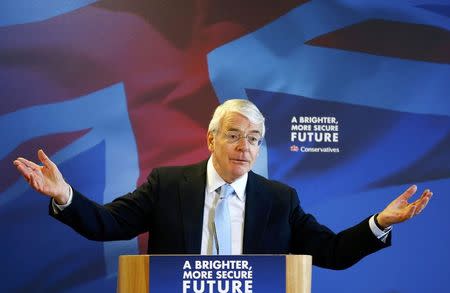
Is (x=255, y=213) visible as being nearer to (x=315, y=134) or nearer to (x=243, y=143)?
(x=243, y=143)

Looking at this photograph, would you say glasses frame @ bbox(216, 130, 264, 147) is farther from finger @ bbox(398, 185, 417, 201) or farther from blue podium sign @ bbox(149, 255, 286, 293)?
blue podium sign @ bbox(149, 255, 286, 293)

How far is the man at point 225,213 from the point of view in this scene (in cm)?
279

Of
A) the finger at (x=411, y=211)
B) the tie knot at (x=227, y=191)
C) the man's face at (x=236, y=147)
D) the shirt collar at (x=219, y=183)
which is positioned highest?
the man's face at (x=236, y=147)

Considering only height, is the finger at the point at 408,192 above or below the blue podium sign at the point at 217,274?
above

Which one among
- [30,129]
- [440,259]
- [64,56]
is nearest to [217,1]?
[64,56]

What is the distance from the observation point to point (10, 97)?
355 cm

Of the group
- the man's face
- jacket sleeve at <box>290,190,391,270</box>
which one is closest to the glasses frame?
the man's face

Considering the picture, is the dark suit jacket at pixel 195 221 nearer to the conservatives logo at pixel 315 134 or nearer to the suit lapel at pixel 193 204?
the suit lapel at pixel 193 204

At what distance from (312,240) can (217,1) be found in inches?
55.3

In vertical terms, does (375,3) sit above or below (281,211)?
above

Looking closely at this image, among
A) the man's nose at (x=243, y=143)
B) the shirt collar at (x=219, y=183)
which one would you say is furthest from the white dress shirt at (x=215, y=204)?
the man's nose at (x=243, y=143)

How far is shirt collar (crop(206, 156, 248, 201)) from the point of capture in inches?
116

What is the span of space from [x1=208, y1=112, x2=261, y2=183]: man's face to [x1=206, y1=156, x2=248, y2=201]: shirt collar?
4 cm

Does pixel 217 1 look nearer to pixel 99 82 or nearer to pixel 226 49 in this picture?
pixel 226 49
